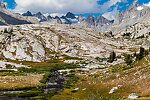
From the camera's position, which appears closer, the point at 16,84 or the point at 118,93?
the point at 118,93

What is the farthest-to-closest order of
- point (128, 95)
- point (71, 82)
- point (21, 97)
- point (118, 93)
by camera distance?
point (71, 82), point (21, 97), point (118, 93), point (128, 95)

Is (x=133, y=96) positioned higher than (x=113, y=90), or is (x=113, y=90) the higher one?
(x=133, y=96)

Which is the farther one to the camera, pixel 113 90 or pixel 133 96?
pixel 113 90

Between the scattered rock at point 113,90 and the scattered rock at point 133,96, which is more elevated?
the scattered rock at point 133,96

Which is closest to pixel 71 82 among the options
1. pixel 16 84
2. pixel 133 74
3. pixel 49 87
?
pixel 49 87

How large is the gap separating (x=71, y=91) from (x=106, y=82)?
18.5 m

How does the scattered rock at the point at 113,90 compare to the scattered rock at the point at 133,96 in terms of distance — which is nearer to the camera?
the scattered rock at the point at 133,96

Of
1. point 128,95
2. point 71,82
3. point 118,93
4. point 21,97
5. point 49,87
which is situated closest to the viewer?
point 128,95

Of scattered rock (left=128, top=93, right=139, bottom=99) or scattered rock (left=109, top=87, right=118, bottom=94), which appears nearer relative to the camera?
scattered rock (left=128, top=93, right=139, bottom=99)

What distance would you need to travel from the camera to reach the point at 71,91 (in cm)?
15875

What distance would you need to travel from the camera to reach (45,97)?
470 feet

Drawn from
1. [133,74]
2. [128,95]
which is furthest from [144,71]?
[128,95]

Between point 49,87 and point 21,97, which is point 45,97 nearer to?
point 21,97

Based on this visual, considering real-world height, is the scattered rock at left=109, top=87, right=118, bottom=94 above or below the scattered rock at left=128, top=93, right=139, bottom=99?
below
